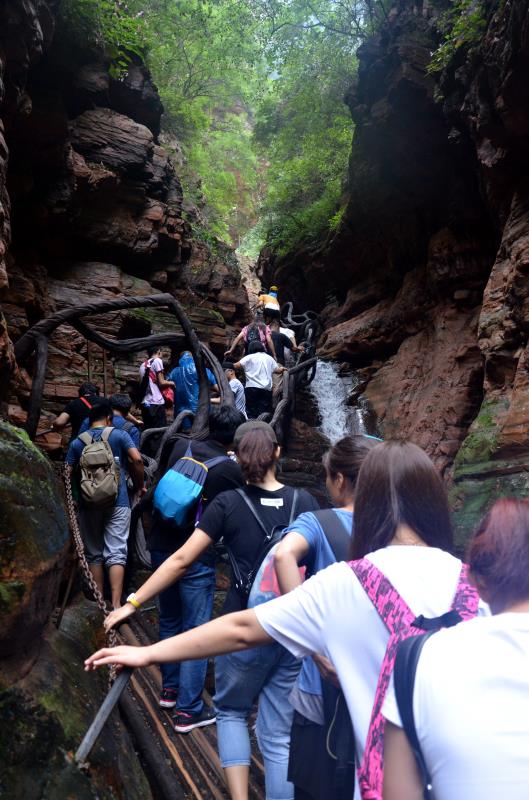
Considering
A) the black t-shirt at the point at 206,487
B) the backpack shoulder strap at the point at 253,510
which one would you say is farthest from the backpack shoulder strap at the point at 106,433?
the backpack shoulder strap at the point at 253,510

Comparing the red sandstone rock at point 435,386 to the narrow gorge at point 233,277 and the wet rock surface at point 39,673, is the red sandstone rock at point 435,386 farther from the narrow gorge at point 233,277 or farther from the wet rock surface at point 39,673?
the wet rock surface at point 39,673

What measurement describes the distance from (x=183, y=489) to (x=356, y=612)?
235 centimetres

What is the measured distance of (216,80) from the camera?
2552 cm

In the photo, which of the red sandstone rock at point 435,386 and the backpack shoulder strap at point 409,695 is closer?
the backpack shoulder strap at point 409,695

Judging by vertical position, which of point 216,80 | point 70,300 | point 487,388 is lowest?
point 487,388

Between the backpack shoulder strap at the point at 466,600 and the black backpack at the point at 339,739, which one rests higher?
the backpack shoulder strap at the point at 466,600

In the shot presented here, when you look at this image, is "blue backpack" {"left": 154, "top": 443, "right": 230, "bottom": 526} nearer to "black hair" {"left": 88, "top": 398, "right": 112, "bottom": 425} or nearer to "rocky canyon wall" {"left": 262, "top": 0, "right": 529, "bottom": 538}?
"black hair" {"left": 88, "top": 398, "right": 112, "bottom": 425}

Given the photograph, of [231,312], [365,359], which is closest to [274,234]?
[231,312]

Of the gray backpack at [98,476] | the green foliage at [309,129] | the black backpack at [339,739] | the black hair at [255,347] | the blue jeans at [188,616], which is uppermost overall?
the green foliage at [309,129]

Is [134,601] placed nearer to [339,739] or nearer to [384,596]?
[339,739]

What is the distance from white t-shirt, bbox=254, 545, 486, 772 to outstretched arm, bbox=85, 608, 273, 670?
4 centimetres

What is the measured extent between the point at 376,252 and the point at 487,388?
30.3 ft

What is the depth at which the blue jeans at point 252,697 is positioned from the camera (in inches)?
100

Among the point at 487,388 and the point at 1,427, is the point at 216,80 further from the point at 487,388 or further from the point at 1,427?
the point at 1,427
